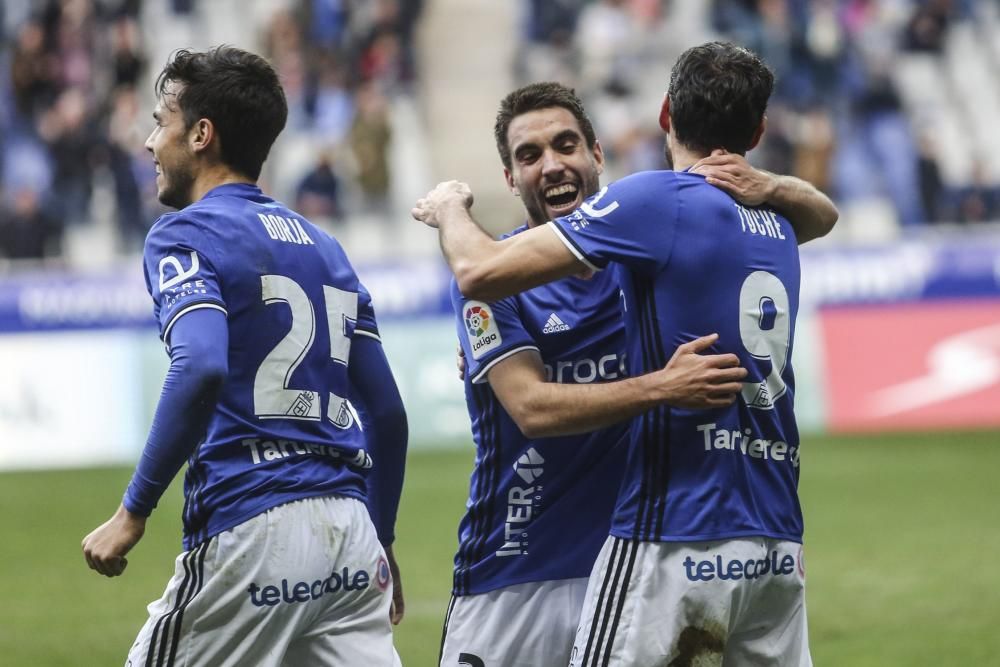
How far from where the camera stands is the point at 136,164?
18.9m

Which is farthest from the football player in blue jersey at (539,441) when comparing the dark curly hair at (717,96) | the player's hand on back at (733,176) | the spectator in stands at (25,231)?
the spectator in stands at (25,231)

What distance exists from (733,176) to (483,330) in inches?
31.2

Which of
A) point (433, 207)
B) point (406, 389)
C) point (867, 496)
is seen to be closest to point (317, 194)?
point (406, 389)

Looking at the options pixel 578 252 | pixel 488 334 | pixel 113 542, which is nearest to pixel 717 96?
pixel 578 252

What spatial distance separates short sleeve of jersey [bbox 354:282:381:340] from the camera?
422cm

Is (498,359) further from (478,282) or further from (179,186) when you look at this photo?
(179,186)

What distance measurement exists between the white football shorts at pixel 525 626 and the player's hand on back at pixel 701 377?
3.09 feet

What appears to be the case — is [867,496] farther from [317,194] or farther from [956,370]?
[317,194]

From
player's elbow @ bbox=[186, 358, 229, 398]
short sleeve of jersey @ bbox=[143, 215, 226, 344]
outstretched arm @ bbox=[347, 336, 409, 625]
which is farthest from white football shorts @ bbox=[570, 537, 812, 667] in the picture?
short sleeve of jersey @ bbox=[143, 215, 226, 344]

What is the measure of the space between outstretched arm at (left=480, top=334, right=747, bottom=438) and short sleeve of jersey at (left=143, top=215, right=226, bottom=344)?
2.69 feet

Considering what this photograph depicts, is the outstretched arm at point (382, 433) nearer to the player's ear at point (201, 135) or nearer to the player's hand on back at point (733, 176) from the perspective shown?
the player's ear at point (201, 135)

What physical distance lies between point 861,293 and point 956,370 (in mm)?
1187

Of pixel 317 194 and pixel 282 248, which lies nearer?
pixel 282 248

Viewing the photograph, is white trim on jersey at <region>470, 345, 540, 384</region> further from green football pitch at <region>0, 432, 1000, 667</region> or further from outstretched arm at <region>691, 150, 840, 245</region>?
green football pitch at <region>0, 432, 1000, 667</region>
